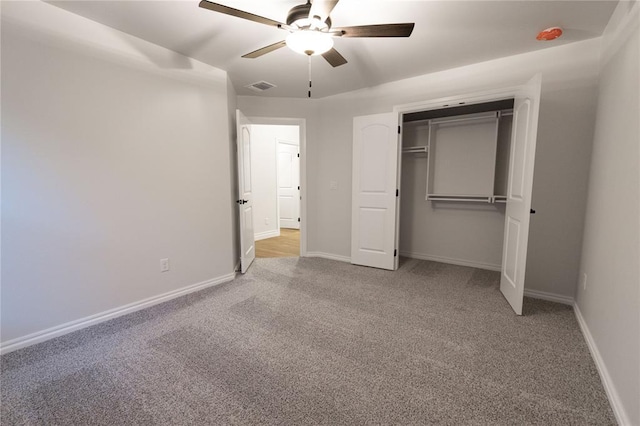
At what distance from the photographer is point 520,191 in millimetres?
2445

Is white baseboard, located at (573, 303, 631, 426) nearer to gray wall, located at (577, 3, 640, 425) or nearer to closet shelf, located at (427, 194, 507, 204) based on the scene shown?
gray wall, located at (577, 3, 640, 425)

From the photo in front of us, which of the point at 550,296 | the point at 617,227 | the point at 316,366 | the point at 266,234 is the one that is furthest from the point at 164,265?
the point at 550,296

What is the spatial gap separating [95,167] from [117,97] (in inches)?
24.4

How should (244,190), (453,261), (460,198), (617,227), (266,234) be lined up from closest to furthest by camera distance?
(617,227)
(244,190)
(460,198)
(453,261)
(266,234)

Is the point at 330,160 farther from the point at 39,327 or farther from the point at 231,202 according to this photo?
the point at 39,327

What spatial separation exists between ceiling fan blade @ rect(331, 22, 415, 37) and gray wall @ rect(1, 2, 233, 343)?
1826 mm

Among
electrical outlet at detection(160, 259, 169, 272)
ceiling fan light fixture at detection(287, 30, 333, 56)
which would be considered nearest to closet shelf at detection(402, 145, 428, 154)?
ceiling fan light fixture at detection(287, 30, 333, 56)

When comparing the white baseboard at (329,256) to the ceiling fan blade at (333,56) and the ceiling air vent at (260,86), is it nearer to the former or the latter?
the ceiling air vent at (260,86)

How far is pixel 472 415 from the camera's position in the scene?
138 centimetres

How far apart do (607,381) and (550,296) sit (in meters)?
1.33

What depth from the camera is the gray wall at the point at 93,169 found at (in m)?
1.87

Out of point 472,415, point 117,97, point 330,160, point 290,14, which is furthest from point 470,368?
point 117,97

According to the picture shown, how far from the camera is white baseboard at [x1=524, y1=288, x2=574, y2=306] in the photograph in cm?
259

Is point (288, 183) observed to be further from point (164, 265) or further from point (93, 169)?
point (93, 169)
